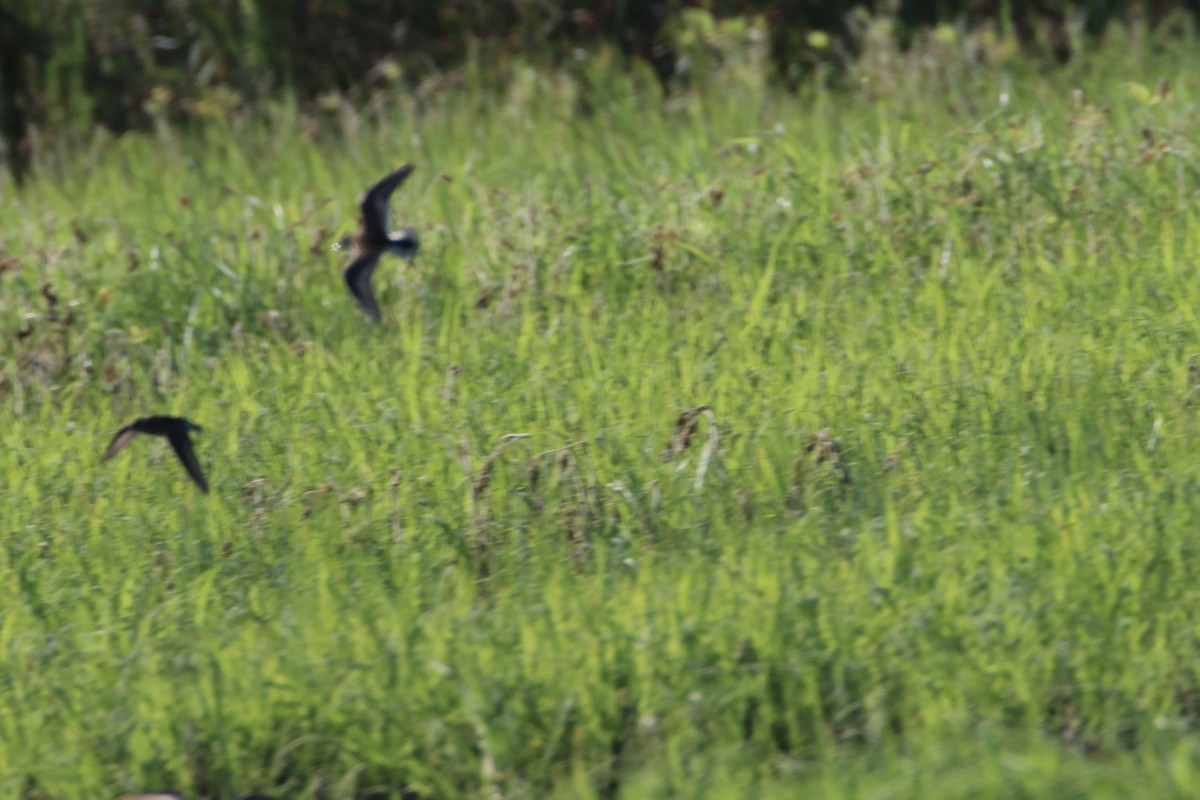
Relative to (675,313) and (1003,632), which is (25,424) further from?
(1003,632)

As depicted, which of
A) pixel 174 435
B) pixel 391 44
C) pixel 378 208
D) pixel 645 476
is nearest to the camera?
pixel 645 476

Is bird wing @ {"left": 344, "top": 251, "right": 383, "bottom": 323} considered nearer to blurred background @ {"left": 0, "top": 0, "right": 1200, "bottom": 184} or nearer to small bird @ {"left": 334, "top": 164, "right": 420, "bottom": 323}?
small bird @ {"left": 334, "top": 164, "right": 420, "bottom": 323}

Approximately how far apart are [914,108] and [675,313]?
2318 millimetres

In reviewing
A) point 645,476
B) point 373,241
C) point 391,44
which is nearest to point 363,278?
point 373,241

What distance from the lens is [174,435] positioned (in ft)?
13.9

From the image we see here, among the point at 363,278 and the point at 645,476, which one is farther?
the point at 363,278

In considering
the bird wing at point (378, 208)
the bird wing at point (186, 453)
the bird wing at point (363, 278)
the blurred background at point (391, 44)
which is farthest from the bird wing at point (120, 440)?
the blurred background at point (391, 44)

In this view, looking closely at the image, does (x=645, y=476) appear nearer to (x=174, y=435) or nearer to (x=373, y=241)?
(x=373, y=241)

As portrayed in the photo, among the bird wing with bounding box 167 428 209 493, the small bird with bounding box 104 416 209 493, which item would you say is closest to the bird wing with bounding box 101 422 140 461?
the small bird with bounding box 104 416 209 493

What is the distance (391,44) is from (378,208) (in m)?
4.86

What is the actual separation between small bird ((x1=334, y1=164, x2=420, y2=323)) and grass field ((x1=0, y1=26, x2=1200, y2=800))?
0.36m

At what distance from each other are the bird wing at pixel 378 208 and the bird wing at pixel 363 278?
0.05 m

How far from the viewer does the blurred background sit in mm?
8352

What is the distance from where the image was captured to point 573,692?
3.20 metres
